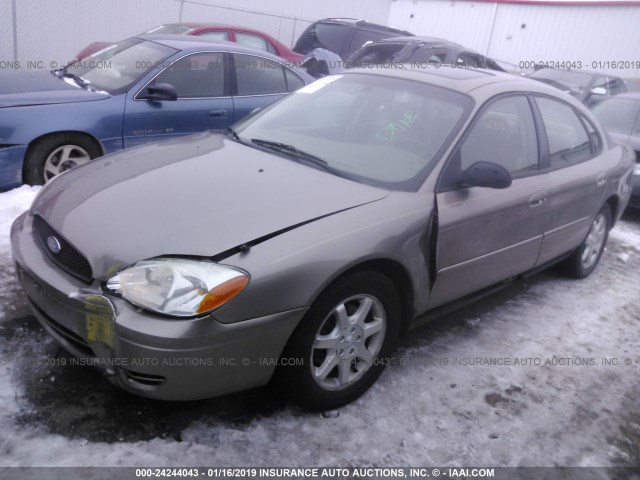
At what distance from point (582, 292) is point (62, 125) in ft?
15.0

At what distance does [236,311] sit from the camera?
2.23m

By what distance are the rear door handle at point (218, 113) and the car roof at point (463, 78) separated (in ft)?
7.36

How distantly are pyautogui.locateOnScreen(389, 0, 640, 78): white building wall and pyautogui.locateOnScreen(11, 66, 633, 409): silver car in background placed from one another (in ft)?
61.6

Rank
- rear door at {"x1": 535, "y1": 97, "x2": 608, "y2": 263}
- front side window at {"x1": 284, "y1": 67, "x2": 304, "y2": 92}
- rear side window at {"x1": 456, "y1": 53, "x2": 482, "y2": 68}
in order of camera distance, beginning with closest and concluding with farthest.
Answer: rear door at {"x1": 535, "y1": 97, "x2": 608, "y2": 263}
front side window at {"x1": 284, "y1": 67, "x2": 304, "y2": 92}
rear side window at {"x1": 456, "y1": 53, "x2": 482, "y2": 68}

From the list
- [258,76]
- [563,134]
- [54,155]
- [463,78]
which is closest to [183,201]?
[463,78]

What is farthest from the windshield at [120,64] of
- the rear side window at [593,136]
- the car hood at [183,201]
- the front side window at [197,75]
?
the rear side window at [593,136]

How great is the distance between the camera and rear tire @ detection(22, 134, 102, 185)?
486cm

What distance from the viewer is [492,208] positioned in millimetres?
3225

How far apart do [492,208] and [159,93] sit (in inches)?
136

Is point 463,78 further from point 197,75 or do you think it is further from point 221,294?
point 197,75

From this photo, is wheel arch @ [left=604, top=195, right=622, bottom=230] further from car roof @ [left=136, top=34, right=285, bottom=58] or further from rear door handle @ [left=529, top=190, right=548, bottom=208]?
car roof @ [left=136, top=34, right=285, bottom=58]

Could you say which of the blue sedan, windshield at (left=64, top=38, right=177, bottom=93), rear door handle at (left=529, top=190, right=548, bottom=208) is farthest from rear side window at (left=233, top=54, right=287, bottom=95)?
rear door handle at (left=529, top=190, right=548, bottom=208)

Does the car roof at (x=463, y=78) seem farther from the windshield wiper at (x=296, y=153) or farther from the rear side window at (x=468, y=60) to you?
the rear side window at (x=468, y=60)

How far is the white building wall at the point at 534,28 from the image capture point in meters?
19.7
